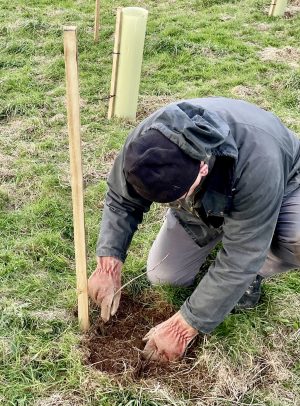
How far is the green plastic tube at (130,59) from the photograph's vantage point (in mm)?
4863

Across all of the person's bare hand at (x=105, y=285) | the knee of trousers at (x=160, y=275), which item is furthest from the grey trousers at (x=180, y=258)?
A: the person's bare hand at (x=105, y=285)

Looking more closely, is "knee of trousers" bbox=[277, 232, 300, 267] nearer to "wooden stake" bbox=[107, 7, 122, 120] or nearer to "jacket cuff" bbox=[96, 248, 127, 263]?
"jacket cuff" bbox=[96, 248, 127, 263]

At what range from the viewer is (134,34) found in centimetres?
492

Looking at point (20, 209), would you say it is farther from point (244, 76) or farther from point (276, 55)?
point (276, 55)

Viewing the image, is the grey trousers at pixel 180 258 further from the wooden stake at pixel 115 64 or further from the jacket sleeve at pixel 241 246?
the wooden stake at pixel 115 64

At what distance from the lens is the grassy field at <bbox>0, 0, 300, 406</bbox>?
103 inches

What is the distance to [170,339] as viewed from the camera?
258 centimetres

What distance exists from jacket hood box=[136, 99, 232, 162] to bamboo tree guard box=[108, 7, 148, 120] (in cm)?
293

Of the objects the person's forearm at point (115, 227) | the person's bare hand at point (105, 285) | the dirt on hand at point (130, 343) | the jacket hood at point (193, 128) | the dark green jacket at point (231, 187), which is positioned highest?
the jacket hood at point (193, 128)

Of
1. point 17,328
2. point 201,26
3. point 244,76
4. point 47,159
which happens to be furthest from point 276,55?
point 17,328

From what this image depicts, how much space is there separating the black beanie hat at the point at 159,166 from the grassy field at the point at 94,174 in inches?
43.1

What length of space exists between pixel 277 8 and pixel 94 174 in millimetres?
5339

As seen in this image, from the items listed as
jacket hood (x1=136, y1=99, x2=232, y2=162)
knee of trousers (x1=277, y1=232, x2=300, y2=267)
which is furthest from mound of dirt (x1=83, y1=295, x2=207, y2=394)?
jacket hood (x1=136, y1=99, x2=232, y2=162)

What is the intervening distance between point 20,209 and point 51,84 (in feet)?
8.12
